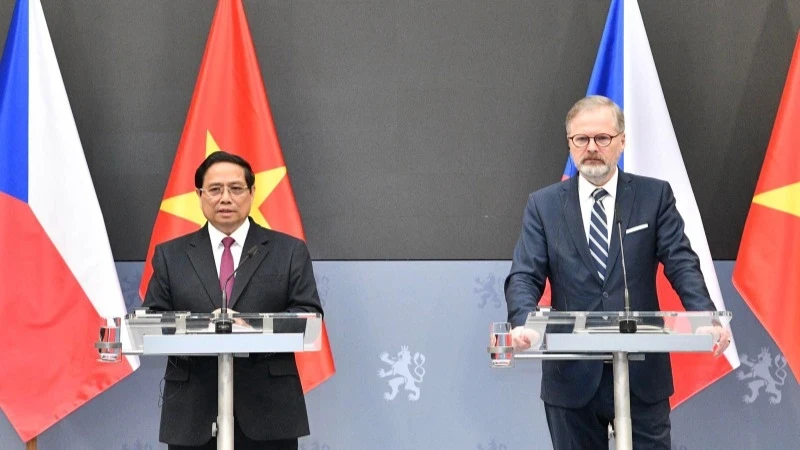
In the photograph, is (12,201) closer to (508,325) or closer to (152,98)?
(152,98)

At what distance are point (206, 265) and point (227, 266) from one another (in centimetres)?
6

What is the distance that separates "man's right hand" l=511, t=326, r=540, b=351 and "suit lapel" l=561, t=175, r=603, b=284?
52cm

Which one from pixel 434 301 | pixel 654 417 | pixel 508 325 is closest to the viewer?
pixel 508 325

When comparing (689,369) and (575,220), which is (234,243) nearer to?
(575,220)

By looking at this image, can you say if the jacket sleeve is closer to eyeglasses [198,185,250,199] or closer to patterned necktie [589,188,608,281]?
patterned necktie [589,188,608,281]

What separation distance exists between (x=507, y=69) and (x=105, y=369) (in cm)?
204

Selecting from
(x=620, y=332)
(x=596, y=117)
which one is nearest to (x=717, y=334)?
(x=620, y=332)

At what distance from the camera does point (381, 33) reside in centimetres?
463

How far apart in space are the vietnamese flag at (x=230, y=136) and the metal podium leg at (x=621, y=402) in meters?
1.74

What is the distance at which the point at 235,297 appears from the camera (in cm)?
318

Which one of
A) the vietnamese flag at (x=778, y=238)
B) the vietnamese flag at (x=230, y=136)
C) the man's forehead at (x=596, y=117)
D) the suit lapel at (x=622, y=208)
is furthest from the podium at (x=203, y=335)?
the vietnamese flag at (x=778, y=238)

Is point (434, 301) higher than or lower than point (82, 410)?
higher

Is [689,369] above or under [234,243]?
under

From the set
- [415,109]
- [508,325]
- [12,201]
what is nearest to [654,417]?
[508,325]
